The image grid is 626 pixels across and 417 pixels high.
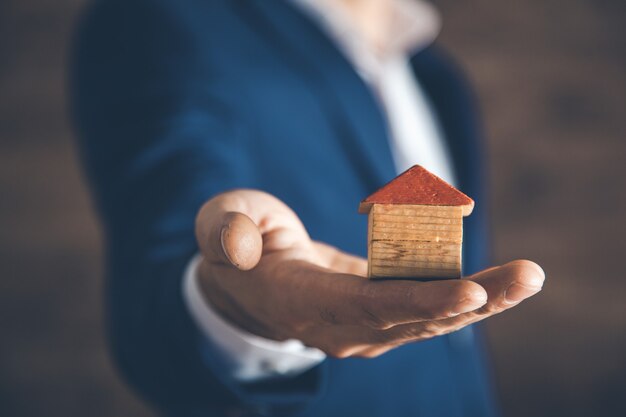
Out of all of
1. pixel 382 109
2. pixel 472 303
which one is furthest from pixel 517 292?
pixel 382 109

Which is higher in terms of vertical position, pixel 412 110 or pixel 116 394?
pixel 412 110

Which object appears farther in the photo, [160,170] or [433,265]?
[160,170]

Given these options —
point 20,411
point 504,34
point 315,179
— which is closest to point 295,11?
point 315,179

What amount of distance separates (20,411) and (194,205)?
3.81 ft

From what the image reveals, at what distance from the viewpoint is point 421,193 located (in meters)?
0.43

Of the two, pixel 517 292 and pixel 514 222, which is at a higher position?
pixel 514 222

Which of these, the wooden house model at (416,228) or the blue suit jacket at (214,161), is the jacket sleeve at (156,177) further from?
the wooden house model at (416,228)

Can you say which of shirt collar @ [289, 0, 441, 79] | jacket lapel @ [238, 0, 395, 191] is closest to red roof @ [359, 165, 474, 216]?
jacket lapel @ [238, 0, 395, 191]

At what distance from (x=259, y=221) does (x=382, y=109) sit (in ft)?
2.20

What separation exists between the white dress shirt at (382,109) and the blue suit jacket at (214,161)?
19mm

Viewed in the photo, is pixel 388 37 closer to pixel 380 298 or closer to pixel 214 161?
pixel 214 161

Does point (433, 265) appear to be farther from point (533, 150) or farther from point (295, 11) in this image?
point (533, 150)

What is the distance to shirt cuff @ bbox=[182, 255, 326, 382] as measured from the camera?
0.60 metres

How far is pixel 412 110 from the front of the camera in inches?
49.0
